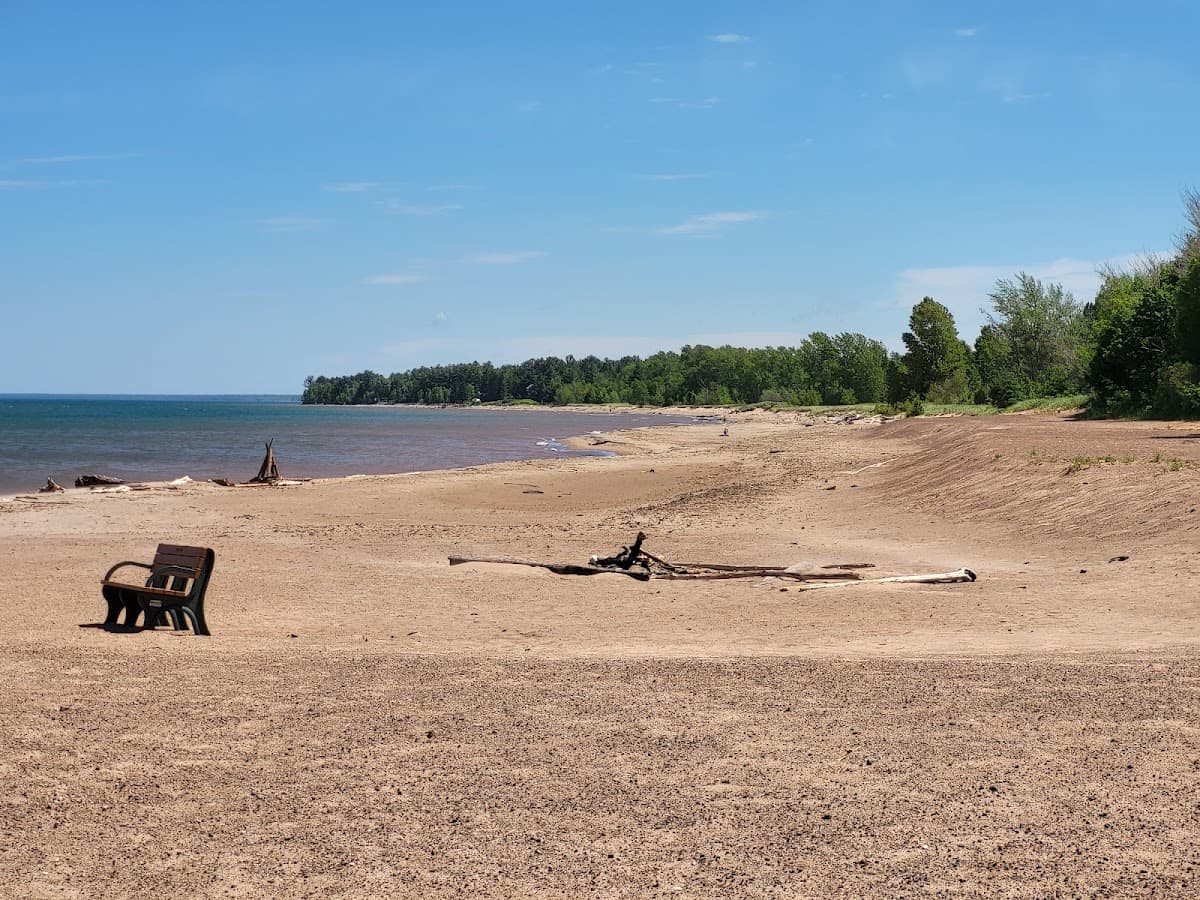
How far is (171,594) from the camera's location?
10609 millimetres

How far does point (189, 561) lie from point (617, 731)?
5.81 metres

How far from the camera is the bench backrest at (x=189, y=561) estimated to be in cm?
1062

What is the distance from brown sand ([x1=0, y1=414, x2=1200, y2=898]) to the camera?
5.04 m

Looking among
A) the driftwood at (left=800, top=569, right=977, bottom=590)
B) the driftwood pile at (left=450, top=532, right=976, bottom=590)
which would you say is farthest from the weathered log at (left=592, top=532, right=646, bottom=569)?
the driftwood at (left=800, top=569, right=977, bottom=590)

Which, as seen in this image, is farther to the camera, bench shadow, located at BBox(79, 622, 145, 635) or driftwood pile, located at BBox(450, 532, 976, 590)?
driftwood pile, located at BBox(450, 532, 976, 590)

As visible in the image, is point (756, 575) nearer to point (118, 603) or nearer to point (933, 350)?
point (118, 603)

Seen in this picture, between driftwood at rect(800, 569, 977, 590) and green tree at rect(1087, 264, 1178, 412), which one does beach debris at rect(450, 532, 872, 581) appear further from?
green tree at rect(1087, 264, 1178, 412)

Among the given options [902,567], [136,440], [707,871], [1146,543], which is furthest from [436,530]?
[136,440]

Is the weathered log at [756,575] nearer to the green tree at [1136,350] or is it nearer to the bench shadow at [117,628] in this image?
the bench shadow at [117,628]

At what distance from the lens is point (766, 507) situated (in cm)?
2450

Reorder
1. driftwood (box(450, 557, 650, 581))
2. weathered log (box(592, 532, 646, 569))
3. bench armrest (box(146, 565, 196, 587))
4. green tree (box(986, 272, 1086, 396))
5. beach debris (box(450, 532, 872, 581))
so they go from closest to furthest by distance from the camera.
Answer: bench armrest (box(146, 565, 196, 587)) < beach debris (box(450, 532, 872, 581)) < driftwood (box(450, 557, 650, 581)) < weathered log (box(592, 532, 646, 569)) < green tree (box(986, 272, 1086, 396))

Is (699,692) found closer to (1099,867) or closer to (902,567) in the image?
(1099,867)

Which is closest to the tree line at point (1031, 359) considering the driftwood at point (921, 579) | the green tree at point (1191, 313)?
the green tree at point (1191, 313)

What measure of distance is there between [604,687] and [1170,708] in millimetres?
4010
